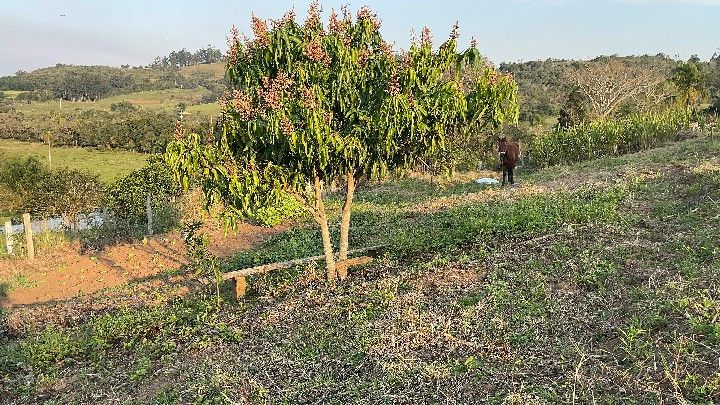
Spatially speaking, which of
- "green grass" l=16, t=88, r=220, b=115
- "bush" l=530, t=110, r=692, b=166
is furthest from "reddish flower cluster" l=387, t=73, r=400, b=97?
"green grass" l=16, t=88, r=220, b=115

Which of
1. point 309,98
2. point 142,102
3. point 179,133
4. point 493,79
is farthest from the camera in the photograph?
point 142,102

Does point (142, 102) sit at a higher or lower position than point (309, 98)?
higher

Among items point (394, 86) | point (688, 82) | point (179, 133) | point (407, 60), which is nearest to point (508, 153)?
point (407, 60)

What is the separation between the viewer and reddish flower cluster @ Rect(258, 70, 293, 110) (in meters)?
5.30

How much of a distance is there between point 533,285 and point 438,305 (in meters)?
1.00

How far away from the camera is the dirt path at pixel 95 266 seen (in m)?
10.2

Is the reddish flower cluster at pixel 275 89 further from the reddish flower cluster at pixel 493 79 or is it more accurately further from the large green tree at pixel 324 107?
the reddish flower cluster at pixel 493 79

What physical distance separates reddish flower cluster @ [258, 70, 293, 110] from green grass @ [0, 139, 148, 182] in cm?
3805

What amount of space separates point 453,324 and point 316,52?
322cm

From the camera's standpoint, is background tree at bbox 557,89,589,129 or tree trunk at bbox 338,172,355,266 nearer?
tree trunk at bbox 338,172,355,266

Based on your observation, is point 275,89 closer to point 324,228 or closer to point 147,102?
point 324,228

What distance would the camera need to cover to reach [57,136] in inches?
2024

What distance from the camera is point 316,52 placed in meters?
5.64

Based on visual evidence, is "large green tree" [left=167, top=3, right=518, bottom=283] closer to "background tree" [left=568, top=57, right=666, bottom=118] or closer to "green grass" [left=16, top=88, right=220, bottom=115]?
"background tree" [left=568, top=57, right=666, bottom=118]
